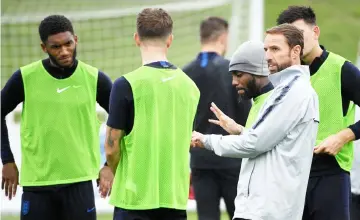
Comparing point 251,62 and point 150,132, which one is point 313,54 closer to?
point 251,62

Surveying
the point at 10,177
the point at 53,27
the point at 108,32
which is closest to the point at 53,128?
the point at 10,177

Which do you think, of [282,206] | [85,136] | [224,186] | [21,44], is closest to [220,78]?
[224,186]

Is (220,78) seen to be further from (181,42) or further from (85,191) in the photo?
(181,42)

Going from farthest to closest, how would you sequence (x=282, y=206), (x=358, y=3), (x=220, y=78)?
1. (x=358, y=3)
2. (x=220, y=78)
3. (x=282, y=206)

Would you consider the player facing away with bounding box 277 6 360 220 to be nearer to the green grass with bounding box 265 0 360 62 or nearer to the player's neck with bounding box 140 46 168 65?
the player's neck with bounding box 140 46 168 65

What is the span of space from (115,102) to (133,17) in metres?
11.2

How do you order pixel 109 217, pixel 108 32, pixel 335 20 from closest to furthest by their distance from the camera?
pixel 109 217 < pixel 108 32 < pixel 335 20

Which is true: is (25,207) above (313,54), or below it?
below

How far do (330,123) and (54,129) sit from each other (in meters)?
2.07

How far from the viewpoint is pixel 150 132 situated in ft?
20.8

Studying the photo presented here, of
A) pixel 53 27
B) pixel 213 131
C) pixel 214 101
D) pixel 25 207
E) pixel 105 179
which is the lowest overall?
pixel 25 207

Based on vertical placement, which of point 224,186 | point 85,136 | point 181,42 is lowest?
point 224,186

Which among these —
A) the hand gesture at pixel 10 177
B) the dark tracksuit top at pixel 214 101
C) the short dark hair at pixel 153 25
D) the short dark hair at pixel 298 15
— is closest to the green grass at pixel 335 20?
the dark tracksuit top at pixel 214 101

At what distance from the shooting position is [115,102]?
6.25 m
